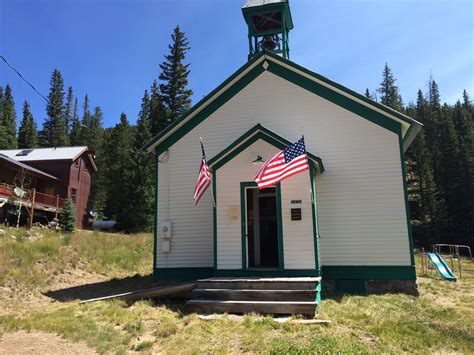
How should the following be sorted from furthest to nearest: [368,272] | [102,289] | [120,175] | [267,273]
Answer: [120,175]
[102,289]
[368,272]
[267,273]

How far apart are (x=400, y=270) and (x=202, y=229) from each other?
20.8 ft

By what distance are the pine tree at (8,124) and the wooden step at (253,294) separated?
56.5 m

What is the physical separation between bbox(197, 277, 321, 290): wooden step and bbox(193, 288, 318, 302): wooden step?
259 mm

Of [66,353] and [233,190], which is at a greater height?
[233,190]

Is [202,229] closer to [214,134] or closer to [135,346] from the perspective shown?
[214,134]

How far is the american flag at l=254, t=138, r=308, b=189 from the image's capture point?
8954mm

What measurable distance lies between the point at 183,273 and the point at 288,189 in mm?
4869

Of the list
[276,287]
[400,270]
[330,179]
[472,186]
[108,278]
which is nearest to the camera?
[276,287]

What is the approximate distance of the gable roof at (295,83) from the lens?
11.3 m

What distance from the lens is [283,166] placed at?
916 centimetres

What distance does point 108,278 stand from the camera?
14516 millimetres

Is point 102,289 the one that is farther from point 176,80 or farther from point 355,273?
point 176,80

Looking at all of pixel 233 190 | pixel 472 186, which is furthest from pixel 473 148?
pixel 233 190

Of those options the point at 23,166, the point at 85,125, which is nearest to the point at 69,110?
the point at 85,125
